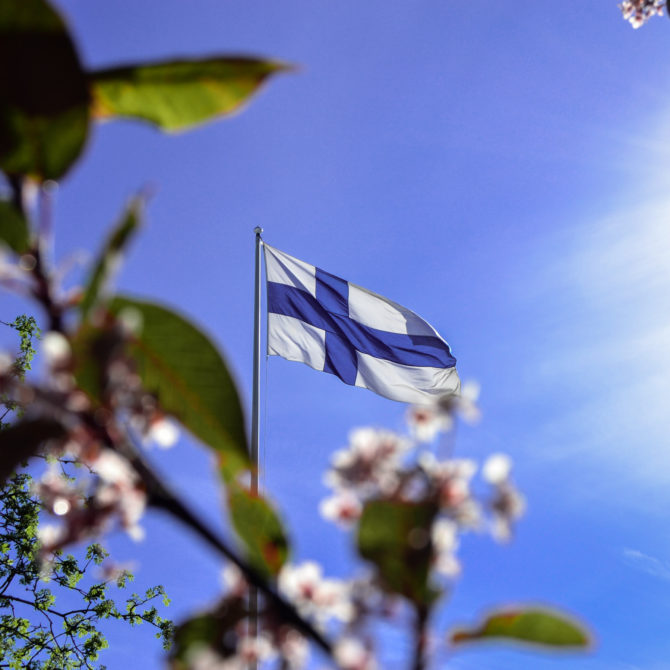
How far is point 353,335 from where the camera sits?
11.3 m

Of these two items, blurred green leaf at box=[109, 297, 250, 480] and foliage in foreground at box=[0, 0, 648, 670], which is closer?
foliage in foreground at box=[0, 0, 648, 670]

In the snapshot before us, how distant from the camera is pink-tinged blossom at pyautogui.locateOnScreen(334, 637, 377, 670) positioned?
555 millimetres

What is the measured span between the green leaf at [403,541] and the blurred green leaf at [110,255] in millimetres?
302

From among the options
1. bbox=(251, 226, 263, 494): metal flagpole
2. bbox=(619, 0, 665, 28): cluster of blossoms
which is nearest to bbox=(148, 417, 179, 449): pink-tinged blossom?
bbox=(619, 0, 665, 28): cluster of blossoms

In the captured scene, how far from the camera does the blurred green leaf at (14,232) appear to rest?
0.63 meters

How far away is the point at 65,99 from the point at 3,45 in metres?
0.07

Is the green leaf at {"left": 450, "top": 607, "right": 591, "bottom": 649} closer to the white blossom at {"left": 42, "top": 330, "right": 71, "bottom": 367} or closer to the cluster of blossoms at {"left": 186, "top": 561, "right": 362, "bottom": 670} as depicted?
the cluster of blossoms at {"left": 186, "top": 561, "right": 362, "bottom": 670}

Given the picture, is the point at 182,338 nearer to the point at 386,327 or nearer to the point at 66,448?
the point at 66,448

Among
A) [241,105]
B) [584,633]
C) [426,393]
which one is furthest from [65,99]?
[426,393]

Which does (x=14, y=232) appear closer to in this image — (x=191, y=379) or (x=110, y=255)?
(x=110, y=255)

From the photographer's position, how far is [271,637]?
603mm

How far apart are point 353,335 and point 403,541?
35.1 ft

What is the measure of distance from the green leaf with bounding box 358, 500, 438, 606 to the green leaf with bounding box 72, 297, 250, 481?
0.17 meters

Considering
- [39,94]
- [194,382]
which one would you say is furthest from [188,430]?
[39,94]
